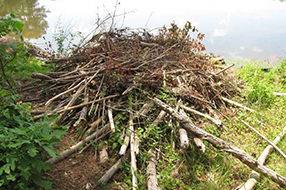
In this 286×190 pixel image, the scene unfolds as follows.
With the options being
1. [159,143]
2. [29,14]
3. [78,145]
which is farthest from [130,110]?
[29,14]

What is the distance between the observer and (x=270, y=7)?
50.1 ft

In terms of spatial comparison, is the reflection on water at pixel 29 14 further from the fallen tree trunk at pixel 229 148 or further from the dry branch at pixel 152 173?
the dry branch at pixel 152 173

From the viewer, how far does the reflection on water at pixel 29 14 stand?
416 inches

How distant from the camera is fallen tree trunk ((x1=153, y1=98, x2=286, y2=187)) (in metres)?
2.79

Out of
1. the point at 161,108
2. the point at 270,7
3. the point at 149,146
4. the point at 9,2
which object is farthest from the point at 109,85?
the point at 270,7

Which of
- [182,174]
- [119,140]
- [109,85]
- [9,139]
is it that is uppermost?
[109,85]

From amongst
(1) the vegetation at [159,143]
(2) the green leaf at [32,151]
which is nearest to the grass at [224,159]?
(1) the vegetation at [159,143]

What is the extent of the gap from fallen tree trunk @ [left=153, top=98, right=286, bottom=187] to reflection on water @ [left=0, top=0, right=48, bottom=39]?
908 centimetres

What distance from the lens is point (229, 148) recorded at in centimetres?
303

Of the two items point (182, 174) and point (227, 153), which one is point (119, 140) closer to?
point (182, 174)

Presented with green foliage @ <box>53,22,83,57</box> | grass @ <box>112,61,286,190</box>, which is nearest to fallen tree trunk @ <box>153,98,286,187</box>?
grass @ <box>112,61,286,190</box>

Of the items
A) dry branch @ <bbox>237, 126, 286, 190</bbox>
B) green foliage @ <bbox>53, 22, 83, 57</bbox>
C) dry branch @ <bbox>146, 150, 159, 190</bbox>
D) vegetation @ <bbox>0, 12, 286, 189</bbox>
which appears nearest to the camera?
vegetation @ <bbox>0, 12, 286, 189</bbox>

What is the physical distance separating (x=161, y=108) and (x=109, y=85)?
0.97m

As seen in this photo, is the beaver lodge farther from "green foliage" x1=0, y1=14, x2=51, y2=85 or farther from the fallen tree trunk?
"green foliage" x1=0, y1=14, x2=51, y2=85
